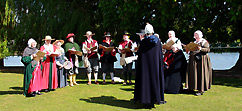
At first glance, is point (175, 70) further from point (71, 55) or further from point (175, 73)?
point (71, 55)

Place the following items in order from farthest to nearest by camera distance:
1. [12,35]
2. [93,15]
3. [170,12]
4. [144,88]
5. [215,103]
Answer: [12,35]
[93,15]
[170,12]
[215,103]
[144,88]

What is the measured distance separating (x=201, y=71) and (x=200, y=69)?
0.24 feet

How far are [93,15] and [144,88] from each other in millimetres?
12524

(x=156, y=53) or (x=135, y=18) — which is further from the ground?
(x=135, y=18)

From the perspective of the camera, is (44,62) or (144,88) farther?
(44,62)

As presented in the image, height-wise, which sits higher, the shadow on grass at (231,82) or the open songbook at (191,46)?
the open songbook at (191,46)

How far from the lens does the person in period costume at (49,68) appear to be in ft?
31.0

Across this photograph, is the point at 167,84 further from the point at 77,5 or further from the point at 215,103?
the point at 77,5

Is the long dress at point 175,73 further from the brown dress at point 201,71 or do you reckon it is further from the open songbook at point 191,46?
the open songbook at point 191,46

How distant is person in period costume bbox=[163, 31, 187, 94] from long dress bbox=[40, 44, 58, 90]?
13.5 ft

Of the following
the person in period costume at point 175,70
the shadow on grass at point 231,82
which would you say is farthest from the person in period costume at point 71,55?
the shadow on grass at point 231,82

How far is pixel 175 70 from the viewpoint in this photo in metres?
8.77

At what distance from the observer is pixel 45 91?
31.3ft

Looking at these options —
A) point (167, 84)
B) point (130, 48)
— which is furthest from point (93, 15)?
point (167, 84)
